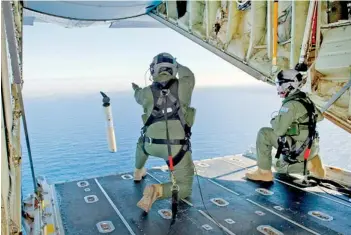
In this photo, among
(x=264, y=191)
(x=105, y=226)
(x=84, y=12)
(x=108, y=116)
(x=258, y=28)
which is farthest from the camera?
(x=84, y=12)

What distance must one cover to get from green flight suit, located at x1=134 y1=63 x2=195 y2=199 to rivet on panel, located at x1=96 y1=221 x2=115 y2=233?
0.55m

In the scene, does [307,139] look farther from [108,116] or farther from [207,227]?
[108,116]

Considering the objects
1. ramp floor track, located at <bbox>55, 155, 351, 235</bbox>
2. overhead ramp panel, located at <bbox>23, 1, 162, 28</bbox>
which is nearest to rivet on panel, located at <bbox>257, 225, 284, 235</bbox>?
ramp floor track, located at <bbox>55, 155, 351, 235</bbox>

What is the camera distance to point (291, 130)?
352 cm

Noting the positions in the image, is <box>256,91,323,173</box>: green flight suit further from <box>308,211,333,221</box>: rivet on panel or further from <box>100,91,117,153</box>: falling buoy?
<box>100,91,117,153</box>: falling buoy

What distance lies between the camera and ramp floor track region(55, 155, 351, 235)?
8.82 ft

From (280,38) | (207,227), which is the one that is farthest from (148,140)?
(280,38)

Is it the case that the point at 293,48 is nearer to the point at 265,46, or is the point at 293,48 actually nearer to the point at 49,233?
the point at 265,46

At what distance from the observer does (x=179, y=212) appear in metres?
3.01

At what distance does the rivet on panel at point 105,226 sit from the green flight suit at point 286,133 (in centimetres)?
192

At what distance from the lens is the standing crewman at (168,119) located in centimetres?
298

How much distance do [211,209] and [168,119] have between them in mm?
947

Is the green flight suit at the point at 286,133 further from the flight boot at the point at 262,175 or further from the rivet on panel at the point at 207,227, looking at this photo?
the rivet on panel at the point at 207,227

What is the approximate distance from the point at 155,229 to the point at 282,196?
1.45 meters
